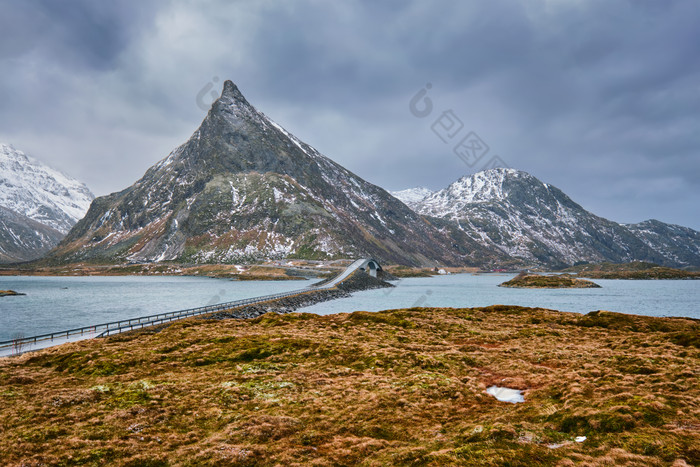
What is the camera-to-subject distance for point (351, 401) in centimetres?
2061

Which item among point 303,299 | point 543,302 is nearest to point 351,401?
point 303,299

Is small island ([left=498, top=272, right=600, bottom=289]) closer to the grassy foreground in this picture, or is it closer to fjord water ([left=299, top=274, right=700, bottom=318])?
fjord water ([left=299, top=274, right=700, bottom=318])

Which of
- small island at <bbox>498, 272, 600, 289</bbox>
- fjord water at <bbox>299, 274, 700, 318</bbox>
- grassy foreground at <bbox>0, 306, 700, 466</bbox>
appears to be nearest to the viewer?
grassy foreground at <bbox>0, 306, 700, 466</bbox>


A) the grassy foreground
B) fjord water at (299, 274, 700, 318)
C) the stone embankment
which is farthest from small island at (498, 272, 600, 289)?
the grassy foreground

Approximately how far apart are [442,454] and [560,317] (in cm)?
4609

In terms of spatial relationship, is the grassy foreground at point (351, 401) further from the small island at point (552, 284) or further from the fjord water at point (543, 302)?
the small island at point (552, 284)

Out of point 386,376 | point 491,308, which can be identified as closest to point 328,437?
point 386,376

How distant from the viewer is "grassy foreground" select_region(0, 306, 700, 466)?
13.8 metres

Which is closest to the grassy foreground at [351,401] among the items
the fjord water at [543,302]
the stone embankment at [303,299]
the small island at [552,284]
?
the stone embankment at [303,299]

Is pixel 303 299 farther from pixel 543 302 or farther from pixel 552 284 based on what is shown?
pixel 552 284

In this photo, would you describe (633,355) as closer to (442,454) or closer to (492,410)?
(492,410)

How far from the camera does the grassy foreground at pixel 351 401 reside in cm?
1380

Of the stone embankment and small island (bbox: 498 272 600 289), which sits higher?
small island (bbox: 498 272 600 289)

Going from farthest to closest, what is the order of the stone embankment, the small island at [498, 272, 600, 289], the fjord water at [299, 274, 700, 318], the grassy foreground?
1. the small island at [498, 272, 600, 289]
2. the fjord water at [299, 274, 700, 318]
3. the stone embankment
4. the grassy foreground
